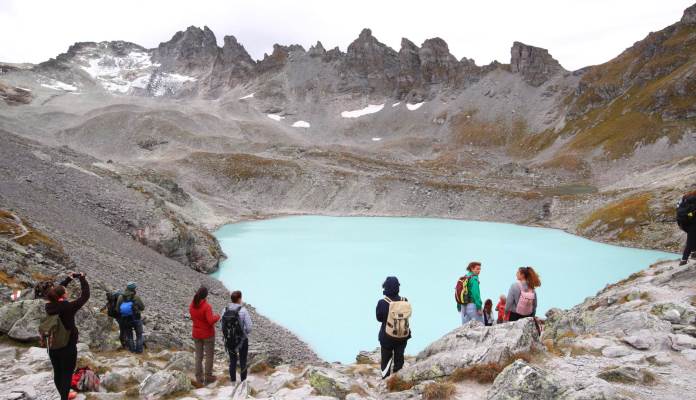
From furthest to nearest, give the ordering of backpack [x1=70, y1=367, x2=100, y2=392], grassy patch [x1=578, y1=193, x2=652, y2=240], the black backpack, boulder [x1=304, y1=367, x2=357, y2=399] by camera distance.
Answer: grassy patch [x1=578, y1=193, x2=652, y2=240]
the black backpack
boulder [x1=304, y1=367, x2=357, y2=399]
backpack [x1=70, y1=367, x2=100, y2=392]

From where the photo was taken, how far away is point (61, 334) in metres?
8.69

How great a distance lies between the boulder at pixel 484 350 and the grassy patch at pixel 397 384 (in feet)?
0.45

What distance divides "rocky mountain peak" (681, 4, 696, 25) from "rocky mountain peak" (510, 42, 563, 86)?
43.4 metres

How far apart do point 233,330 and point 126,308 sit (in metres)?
4.88

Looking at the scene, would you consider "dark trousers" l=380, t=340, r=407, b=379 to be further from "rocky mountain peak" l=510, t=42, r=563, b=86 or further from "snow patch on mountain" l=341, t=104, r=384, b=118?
"snow patch on mountain" l=341, t=104, r=384, b=118

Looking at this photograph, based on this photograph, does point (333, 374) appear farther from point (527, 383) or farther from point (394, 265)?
point (394, 265)

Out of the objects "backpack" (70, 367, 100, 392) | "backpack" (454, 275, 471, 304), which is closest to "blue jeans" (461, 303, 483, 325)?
"backpack" (454, 275, 471, 304)

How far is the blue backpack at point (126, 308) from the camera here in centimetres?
1369

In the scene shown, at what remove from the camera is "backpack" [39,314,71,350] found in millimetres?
8492

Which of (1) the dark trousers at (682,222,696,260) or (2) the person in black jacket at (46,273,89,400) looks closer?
(2) the person in black jacket at (46,273,89,400)

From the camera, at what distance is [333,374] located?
11.4 metres

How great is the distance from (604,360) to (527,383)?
3935 mm

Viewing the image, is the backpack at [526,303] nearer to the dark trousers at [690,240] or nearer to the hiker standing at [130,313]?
the dark trousers at [690,240]

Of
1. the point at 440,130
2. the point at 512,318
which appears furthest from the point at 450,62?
the point at 512,318
